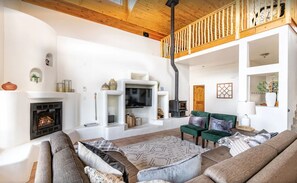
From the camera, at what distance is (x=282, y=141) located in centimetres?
152

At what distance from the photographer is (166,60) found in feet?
18.7

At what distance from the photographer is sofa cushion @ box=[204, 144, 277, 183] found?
854 millimetres

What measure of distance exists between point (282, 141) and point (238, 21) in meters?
3.28

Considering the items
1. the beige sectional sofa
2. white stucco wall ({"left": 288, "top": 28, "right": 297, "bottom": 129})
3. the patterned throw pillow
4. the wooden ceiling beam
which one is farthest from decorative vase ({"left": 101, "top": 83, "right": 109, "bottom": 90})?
white stucco wall ({"left": 288, "top": 28, "right": 297, "bottom": 129})

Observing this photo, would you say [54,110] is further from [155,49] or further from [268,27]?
[268,27]

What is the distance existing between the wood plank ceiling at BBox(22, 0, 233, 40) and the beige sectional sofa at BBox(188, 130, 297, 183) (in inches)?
184

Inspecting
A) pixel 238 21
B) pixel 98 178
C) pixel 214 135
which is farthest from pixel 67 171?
pixel 238 21

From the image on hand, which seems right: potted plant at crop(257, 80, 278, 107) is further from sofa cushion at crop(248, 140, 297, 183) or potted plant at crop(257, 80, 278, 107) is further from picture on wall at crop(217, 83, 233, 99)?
picture on wall at crop(217, 83, 233, 99)

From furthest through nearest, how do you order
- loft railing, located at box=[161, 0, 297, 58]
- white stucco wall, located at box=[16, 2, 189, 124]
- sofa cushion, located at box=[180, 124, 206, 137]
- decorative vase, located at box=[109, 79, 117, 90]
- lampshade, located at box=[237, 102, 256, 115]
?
decorative vase, located at box=[109, 79, 117, 90], white stucco wall, located at box=[16, 2, 189, 124], sofa cushion, located at box=[180, 124, 206, 137], loft railing, located at box=[161, 0, 297, 58], lampshade, located at box=[237, 102, 256, 115]

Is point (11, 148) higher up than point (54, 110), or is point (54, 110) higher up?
point (54, 110)

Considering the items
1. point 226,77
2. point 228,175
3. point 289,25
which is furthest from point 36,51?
point 226,77

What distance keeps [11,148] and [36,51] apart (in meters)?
1.86

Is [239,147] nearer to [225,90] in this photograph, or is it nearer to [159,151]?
[159,151]

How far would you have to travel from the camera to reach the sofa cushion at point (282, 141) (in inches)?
54.8
